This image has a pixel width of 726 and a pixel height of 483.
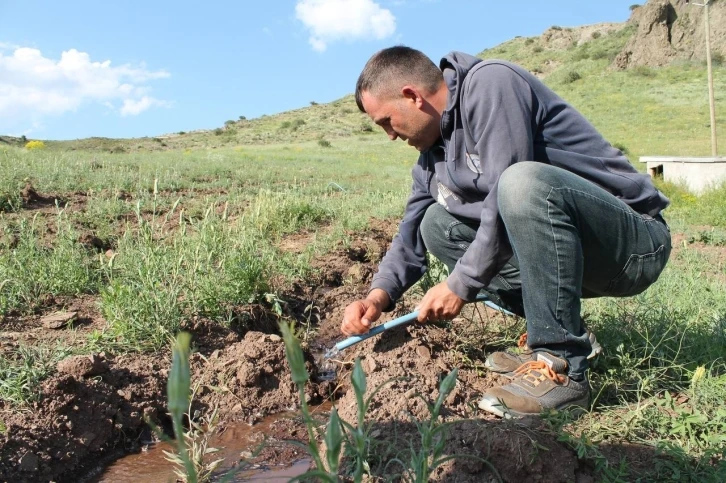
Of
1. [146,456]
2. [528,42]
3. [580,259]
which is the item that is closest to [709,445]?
[580,259]

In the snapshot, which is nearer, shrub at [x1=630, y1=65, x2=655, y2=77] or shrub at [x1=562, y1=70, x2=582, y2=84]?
shrub at [x1=630, y1=65, x2=655, y2=77]

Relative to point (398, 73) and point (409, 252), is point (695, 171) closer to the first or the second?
point (409, 252)

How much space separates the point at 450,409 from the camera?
2.19 meters

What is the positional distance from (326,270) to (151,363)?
5.17ft

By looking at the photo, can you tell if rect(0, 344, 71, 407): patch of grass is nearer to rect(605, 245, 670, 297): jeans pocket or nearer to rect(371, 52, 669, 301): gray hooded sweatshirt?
rect(371, 52, 669, 301): gray hooded sweatshirt

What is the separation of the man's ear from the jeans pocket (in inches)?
36.3

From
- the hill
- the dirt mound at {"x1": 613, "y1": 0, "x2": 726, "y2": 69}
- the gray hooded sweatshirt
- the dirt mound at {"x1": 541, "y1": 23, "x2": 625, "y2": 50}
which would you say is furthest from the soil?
the dirt mound at {"x1": 541, "y1": 23, "x2": 625, "y2": 50}

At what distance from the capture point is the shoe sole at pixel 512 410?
80.6 inches

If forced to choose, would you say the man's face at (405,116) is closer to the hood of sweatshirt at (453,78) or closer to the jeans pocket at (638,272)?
the hood of sweatshirt at (453,78)

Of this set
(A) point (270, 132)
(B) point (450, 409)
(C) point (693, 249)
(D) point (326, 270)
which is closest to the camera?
(B) point (450, 409)

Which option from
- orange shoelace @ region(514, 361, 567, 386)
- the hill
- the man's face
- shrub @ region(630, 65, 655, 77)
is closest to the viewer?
orange shoelace @ region(514, 361, 567, 386)

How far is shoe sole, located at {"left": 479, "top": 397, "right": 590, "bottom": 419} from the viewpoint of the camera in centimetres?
205

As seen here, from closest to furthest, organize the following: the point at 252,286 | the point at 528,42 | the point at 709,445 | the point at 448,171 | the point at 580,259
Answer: the point at 709,445, the point at 580,259, the point at 448,171, the point at 252,286, the point at 528,42

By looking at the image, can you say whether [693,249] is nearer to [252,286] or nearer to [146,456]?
[252,286]
